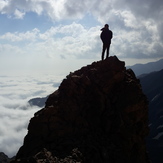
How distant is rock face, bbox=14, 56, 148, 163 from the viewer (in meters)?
17.4

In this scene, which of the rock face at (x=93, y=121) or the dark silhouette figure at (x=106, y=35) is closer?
the rock face at (x=93, y=121)

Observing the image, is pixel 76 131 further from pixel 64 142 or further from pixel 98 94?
pixel 98 94

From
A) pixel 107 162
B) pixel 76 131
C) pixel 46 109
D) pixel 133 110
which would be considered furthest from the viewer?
pixel 133 110

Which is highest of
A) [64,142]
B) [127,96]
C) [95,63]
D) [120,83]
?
[95,63]

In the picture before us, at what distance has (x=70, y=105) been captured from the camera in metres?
21.2

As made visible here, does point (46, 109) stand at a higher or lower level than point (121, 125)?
higher

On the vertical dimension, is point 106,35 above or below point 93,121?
above

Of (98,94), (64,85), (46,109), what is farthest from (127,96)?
(46,109)

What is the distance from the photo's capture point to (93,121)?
2125 centimetres

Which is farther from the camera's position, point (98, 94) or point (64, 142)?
point (98, 94)

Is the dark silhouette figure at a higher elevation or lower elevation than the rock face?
higher

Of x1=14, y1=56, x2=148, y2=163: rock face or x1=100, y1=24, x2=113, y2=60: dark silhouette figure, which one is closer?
x1=14, y1=56, x2=148, y2=163: rock face

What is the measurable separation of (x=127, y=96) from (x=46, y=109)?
845 centimetres

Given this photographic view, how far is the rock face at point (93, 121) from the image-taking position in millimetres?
17406
